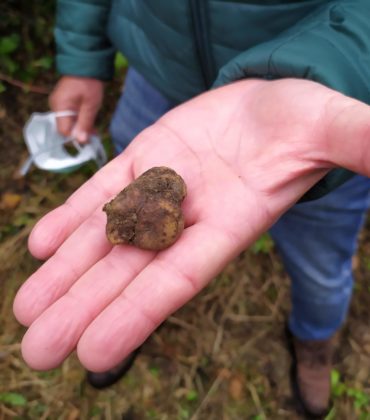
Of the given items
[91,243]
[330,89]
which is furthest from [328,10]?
[91,243]

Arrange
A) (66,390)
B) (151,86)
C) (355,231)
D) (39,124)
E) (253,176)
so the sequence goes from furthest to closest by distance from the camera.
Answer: (39,124) < (66,390) < (151,86) < (355,231) < (253,176)

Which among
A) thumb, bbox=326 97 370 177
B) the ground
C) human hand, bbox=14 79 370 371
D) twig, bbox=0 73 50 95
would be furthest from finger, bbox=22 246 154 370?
twig, bbox=0 73 50 95

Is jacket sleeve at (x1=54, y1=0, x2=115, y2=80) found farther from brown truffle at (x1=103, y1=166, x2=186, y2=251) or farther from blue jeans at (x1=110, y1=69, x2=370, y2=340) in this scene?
brown truffle at (x1=103, y1=166, x2=186, y2=251)

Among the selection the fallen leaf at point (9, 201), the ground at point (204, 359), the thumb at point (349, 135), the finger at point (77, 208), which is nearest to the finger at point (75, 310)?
the finger at point (77, 208)

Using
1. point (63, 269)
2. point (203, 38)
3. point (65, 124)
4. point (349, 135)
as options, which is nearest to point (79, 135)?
point (65, 124)

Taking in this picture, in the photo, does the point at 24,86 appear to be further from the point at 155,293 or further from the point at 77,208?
the point at 155,293

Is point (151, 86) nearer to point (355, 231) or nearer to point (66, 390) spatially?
→ point (355, 231)

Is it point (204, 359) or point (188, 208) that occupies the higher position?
point (188, 208)
